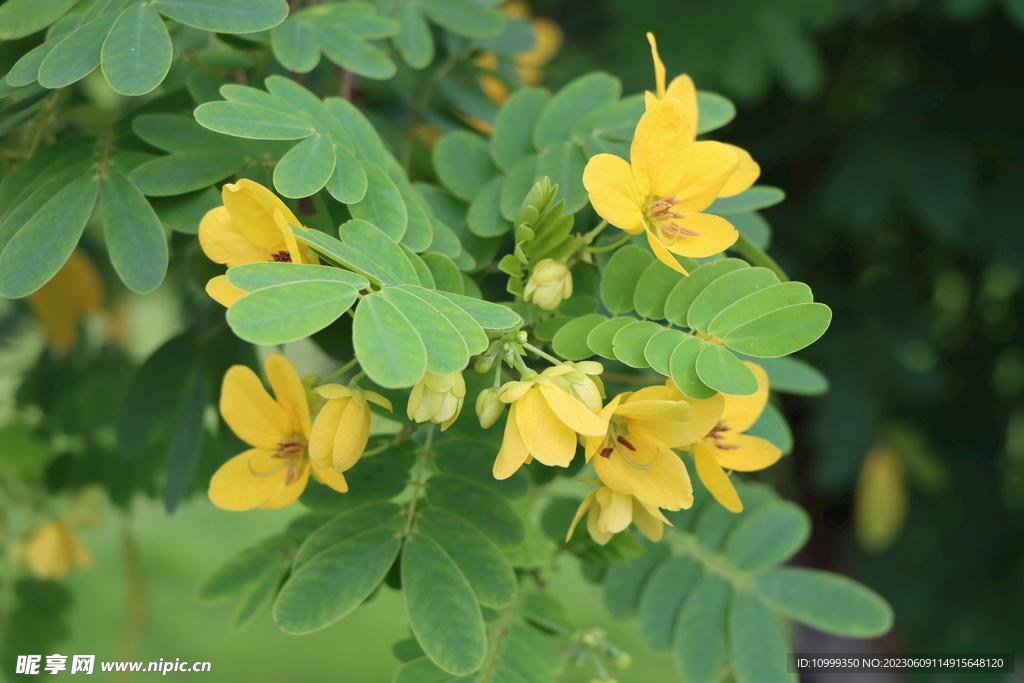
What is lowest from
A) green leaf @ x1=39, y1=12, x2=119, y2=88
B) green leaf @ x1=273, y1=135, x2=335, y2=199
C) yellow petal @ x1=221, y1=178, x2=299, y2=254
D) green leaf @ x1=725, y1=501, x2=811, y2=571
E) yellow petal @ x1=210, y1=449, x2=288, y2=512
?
green leaf @ x1=725, y1=501, x2=811, y2=571

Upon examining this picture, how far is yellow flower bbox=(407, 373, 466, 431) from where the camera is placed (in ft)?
2.25

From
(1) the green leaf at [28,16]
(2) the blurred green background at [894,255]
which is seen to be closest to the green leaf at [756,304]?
(1) the green leaf at [28,16]

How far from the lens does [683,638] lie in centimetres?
112

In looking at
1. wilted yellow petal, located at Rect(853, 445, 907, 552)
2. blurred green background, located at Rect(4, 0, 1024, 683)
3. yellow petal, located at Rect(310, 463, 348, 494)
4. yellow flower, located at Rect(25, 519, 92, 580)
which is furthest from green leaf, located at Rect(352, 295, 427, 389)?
wilted yellow petal, located at Rect(853, 445, 907, 552)

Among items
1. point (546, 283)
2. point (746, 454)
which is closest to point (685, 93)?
point (546, 283)

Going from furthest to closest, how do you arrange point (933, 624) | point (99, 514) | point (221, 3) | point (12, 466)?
1. point (933, 624)
2. point (99, 514)
3. point (12, 466)
4. point (221, 3)

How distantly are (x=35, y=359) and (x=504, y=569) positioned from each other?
152 centimetres

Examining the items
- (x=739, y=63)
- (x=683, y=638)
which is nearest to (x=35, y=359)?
(x=683, y=638)

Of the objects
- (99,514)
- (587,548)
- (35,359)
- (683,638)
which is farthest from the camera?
(35,359)

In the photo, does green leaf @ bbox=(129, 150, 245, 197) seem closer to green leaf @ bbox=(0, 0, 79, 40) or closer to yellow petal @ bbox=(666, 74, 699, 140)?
green leaf @ bbox=(0, 0, 79, 40)

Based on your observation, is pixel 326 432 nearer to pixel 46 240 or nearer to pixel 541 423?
pixel 541 423

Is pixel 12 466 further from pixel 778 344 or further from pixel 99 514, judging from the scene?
pixel 778 344

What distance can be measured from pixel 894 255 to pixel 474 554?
1906 millimetres

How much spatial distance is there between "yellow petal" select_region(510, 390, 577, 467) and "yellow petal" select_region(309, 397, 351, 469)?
184 mm
